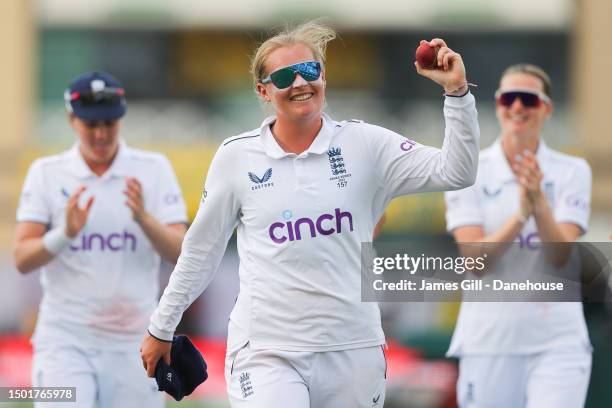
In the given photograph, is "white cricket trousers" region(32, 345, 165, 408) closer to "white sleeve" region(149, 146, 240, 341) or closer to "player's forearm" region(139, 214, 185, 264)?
"player's forearm" region(139, 214, 185, 264)

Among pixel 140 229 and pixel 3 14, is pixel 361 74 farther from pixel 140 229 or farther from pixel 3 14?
pixel 140 229

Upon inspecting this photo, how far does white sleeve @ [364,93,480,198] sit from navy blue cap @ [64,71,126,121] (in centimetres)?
207

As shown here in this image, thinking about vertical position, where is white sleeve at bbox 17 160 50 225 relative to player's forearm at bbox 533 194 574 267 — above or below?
above

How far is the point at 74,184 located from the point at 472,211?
2.23 meters

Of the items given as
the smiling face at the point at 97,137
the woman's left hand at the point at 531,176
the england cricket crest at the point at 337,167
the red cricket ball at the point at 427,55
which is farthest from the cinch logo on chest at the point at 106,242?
the red cricket ball at the point at 427,55

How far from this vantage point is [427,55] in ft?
16.6

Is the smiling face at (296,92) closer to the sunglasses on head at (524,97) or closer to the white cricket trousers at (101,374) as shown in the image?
the sunglasses on head at (524,97)

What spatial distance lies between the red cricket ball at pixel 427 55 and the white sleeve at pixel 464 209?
79.2 inches

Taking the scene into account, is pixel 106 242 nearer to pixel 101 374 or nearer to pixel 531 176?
pixel 101 374

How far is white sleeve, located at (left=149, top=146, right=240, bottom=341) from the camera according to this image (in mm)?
5402

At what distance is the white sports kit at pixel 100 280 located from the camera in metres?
6.90

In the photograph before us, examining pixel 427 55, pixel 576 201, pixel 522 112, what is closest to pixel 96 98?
pixel 522 112

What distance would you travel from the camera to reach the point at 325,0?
25125 mm

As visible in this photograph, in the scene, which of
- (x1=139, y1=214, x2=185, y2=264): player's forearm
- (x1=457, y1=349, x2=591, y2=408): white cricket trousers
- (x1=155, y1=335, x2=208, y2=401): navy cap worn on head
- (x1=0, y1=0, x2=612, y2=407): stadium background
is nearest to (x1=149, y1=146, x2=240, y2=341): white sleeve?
(x1=155, y1=335, x2=208, y2=401): navy cap worn on head
